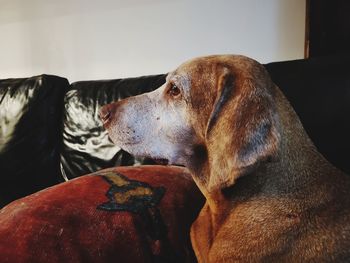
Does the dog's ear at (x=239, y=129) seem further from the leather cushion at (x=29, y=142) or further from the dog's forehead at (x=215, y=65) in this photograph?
the leather cushion at (x=29, y=142)

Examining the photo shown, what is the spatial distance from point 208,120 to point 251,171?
0.18 meters

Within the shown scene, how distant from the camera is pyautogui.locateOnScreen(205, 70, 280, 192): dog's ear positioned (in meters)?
0.73

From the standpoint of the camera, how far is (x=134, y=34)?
81.2 inches

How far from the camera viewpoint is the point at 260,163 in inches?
29.0

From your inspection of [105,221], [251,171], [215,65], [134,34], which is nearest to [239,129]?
[251,171]

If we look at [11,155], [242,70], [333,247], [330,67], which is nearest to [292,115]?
[242,70]

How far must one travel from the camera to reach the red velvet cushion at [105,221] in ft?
2.44

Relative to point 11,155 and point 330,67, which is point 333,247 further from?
point 11,155

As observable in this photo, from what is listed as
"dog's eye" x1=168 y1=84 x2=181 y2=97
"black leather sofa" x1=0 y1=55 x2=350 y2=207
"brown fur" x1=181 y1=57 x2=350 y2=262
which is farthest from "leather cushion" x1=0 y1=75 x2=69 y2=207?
"brown fur" x1=181 y1=57 x2=350 y2=262

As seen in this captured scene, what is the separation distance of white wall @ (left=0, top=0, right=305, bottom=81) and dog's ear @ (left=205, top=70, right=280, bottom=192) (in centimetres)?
101

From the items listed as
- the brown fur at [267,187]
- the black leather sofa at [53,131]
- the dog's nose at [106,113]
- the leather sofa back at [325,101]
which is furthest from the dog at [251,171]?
the black leather sofa at [53,131]

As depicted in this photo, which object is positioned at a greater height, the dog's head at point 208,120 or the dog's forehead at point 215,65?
the dog's forehead at point 215,65

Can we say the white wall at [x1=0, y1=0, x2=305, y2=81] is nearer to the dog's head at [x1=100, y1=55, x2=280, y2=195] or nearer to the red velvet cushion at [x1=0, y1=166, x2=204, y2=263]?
the dog's head at [x1=100, y1=55, x2=280, y2=195]

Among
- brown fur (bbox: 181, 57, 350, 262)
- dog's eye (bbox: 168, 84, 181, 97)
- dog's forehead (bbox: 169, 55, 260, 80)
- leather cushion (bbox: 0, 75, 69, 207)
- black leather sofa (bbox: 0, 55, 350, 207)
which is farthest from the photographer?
leather cushion (bbox: 0, 75, 69, 207)
